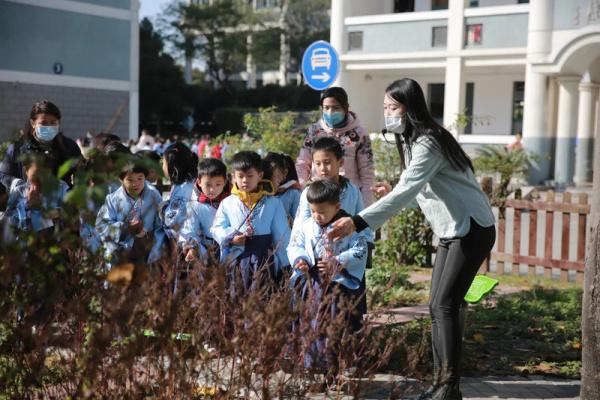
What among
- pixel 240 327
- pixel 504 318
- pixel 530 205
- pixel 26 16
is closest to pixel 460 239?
pixel 240 327

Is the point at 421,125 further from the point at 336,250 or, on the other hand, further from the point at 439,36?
the point at 439,36

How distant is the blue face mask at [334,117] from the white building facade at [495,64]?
14.2 metres

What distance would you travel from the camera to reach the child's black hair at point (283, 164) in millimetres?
6230

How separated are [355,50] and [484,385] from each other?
24.1 metres

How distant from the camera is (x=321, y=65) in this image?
923 centimetres

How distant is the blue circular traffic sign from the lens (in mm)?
9125

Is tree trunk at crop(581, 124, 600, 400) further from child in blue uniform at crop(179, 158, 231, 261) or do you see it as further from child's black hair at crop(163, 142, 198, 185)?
child's black hair at crop(163, 142, 198, 185)

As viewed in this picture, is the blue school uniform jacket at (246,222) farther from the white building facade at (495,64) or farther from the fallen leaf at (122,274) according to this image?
the white building facade at (495,64)

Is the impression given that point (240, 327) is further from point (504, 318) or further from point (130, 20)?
point (130, 20)

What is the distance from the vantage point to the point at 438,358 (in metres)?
4.41

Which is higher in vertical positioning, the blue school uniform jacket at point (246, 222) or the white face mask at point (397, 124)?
the white face mask at point (397, 124)

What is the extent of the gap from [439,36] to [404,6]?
4.52m

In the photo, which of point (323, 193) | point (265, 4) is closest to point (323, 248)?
point (323, 193)

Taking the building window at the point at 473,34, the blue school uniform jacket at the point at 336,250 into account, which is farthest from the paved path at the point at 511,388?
the building window at the point at 473,34
